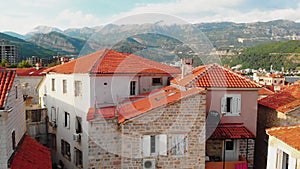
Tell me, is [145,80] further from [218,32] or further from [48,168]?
[218,32]

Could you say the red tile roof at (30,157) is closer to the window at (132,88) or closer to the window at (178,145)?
the window at (178,145)

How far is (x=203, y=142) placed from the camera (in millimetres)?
13172

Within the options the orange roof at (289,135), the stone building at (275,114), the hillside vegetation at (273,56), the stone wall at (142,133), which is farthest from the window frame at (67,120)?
the hillside vegetation at (273,56)

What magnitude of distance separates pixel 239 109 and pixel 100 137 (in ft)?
25.0

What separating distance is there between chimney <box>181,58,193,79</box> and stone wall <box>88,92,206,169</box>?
5.28 m

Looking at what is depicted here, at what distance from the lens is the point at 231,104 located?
15.3 meters

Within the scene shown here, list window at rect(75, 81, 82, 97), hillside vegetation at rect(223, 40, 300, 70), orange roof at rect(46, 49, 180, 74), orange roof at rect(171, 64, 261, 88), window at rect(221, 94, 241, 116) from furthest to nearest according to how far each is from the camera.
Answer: hillside vegetation at rect(223, 40, 300, 70)
window at rect(75, 81, 82, 97)
orange roof at rect(46, 49, 180, 74)
window at rect(221, 94, 241, 116)
orange roof at rect(171, 64, 261, 88)

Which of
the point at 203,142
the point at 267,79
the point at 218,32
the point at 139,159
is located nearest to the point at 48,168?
the point at 139,159

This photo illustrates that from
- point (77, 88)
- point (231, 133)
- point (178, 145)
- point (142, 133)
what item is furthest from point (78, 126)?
point (231, 133)

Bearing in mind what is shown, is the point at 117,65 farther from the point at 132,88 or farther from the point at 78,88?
the point at 78,88

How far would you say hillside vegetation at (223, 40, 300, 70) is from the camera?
116062 mm

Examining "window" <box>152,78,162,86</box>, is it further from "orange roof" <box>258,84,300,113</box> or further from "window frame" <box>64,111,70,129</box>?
"orange roof" <box>258,84,300,113</box>

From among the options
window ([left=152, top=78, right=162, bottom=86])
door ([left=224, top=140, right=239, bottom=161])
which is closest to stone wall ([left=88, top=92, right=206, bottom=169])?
door ([left=224, top=140, right=239, bottom=161])

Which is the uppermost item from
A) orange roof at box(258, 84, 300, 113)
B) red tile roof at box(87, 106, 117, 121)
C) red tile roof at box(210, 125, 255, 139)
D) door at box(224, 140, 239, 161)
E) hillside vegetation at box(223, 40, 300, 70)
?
hillside vegetation at box(223, 40, 300, 70)
